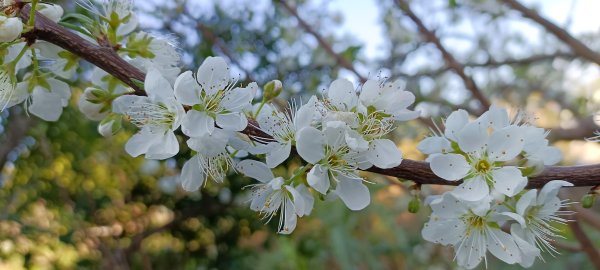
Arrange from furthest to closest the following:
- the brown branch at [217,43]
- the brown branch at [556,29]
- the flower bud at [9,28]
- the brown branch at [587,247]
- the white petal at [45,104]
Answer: the brown branch at [217,43] < the brown branch at [556,29] < the brown branch at [587,247] < the white petal at [45,104] < the flower bud at [9,28]

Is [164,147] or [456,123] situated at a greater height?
[456,123]

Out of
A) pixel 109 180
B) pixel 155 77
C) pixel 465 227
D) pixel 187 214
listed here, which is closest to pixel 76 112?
pixel 109 180

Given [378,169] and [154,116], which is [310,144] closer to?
[378,169]

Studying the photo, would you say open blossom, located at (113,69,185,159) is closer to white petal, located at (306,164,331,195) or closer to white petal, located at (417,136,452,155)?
white petal, located at (306,164,331,195)

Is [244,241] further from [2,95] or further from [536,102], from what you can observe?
[536,102]

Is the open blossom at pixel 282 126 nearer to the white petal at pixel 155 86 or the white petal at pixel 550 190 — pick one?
the white petal at pixel 155 86

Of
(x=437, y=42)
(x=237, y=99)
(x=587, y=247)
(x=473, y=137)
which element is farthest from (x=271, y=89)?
(x=587, y=247)

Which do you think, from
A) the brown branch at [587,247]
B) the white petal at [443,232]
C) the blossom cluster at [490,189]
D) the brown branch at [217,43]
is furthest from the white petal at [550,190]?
the brown branch at [217,43]
